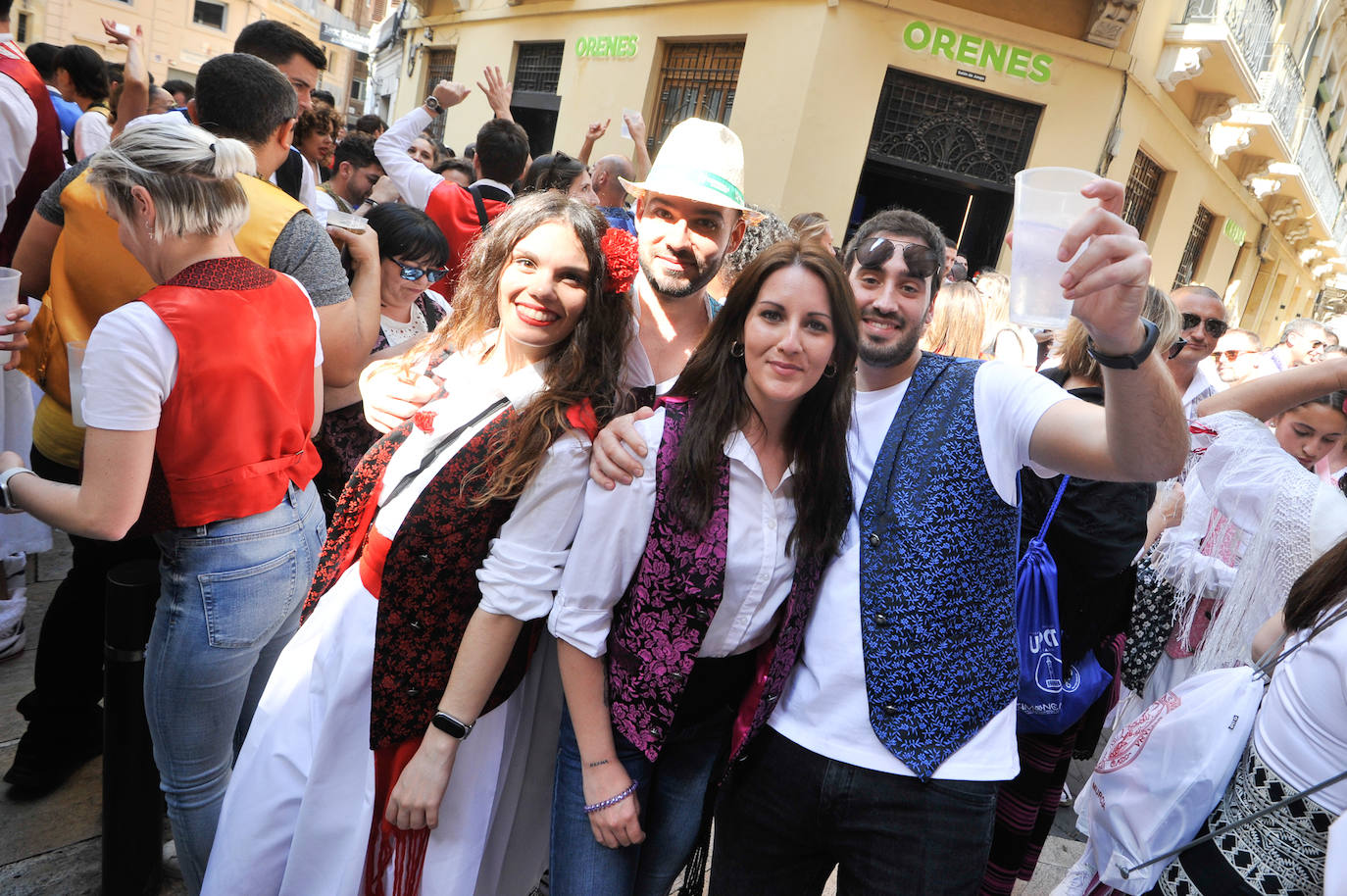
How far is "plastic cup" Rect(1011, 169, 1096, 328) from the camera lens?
4.74 feet

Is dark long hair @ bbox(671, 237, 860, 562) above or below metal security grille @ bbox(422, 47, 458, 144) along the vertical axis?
below

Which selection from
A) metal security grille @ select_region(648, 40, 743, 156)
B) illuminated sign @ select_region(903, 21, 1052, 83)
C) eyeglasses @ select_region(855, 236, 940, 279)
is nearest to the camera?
eyeglasses @ select_region(855, 236, 940, 279)

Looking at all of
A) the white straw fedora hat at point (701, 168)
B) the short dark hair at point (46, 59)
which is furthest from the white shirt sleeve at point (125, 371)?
the short dark hair at point (46, 59)

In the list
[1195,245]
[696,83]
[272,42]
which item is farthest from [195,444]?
[1195,245]

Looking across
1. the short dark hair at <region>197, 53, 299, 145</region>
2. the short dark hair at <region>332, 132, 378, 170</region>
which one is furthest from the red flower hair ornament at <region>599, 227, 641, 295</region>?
the short dark hair at <region>332, 132, 378, 170</region>

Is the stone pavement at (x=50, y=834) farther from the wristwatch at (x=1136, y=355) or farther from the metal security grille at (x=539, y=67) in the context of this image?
the metal security grille at (x=539, y=67)

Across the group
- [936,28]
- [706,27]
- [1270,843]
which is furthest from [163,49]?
[1270,843]

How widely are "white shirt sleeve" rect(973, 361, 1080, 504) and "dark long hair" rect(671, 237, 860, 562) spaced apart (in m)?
0.30

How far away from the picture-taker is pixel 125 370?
1819 mm

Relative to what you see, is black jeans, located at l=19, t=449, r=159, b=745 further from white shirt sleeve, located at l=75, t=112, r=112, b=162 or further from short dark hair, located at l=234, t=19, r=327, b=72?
white shirt sleeve, located at l=75, t=112, r=112, b=162

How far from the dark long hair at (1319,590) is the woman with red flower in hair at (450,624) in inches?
59.9

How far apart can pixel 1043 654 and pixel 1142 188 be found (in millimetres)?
10250

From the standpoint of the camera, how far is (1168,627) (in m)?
3.11

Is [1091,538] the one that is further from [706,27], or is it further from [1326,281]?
[1326,281]
